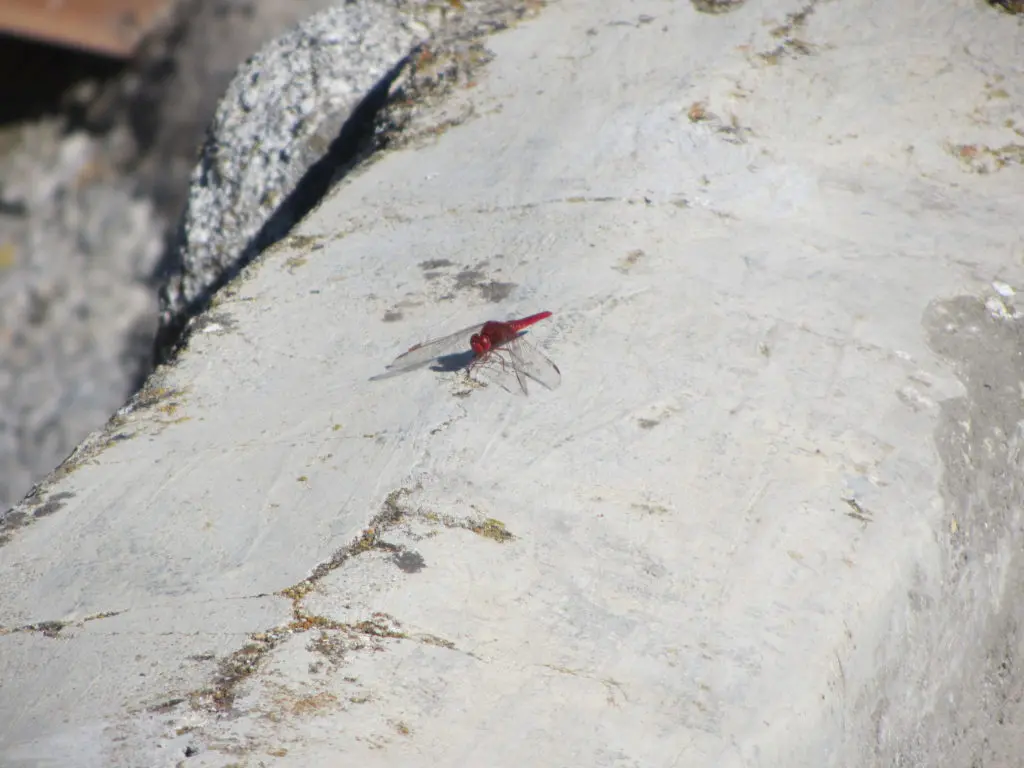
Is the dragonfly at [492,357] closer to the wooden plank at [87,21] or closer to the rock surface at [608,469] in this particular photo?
the rock surface at [608,469]

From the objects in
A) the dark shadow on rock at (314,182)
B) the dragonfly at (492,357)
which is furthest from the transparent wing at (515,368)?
the dark shadow on rock at (314,182)

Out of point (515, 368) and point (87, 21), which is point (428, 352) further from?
point (87, 21)

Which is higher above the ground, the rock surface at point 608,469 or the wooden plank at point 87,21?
the wooden plank at point 87,21

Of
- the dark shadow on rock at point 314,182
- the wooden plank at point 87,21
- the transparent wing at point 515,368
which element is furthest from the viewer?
the wooden plank at point 87,21

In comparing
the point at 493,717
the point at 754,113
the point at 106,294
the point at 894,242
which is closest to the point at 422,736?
the point at 493,717

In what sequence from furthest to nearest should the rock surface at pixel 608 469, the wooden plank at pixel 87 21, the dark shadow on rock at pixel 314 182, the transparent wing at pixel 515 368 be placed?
the wooden plank at pixel 87 21 < the dark shadow on rock at pixel 314 182 < the transparent wing at pixel 515 368 < the rock surface at pixel 608 469

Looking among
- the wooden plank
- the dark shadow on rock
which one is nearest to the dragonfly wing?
the dark shadow on rock

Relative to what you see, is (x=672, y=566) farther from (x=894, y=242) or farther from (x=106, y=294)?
(x=106, y=294)

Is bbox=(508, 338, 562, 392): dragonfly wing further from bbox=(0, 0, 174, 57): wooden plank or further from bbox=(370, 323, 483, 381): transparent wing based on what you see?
bbox=(0, 0, 174, 57): wooden plank
